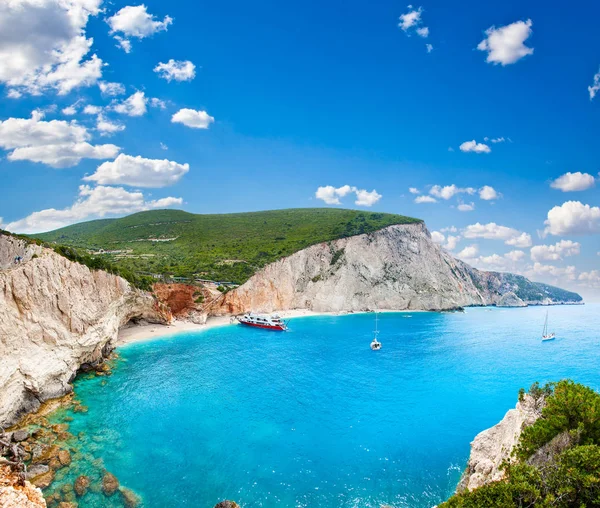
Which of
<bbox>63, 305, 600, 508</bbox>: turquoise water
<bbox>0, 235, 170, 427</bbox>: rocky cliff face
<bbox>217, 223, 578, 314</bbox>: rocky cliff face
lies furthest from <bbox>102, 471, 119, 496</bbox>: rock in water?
<bbox>217, 223, 578, 314</bbox>: rocky cliff face

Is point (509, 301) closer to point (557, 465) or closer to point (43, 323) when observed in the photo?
point (557, 465)

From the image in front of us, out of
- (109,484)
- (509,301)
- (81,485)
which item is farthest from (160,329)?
(509,301)

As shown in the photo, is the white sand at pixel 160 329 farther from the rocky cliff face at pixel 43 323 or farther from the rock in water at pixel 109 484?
the rock in water at pixel 109 484

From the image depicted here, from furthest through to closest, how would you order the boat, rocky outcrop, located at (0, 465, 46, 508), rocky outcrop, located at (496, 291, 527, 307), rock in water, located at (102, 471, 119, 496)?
1. rocky outcrop, located at (496, 291, 527, 307)
2. the boat
3. rock in water, located at (102, 471, 119, 496)
4. rocky outcrop, located at (0, 465, 46, 508)

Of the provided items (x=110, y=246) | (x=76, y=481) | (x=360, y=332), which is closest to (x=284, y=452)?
(x=76, y=481)

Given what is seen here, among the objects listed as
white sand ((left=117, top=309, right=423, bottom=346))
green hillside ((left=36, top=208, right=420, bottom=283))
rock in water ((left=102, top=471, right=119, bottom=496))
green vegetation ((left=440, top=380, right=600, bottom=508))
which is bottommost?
rock in water ((left=102, top=471, right=119, bottom=496))

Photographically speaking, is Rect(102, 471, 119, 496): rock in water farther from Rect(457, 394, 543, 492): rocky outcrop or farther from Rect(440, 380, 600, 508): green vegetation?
Rect(457, 394, 543, 492): rocky outcrop

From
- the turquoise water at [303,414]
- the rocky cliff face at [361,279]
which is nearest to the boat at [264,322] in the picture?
the rocky cliff face at [361,279]

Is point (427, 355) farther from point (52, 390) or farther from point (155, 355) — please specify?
point (52, 390)
